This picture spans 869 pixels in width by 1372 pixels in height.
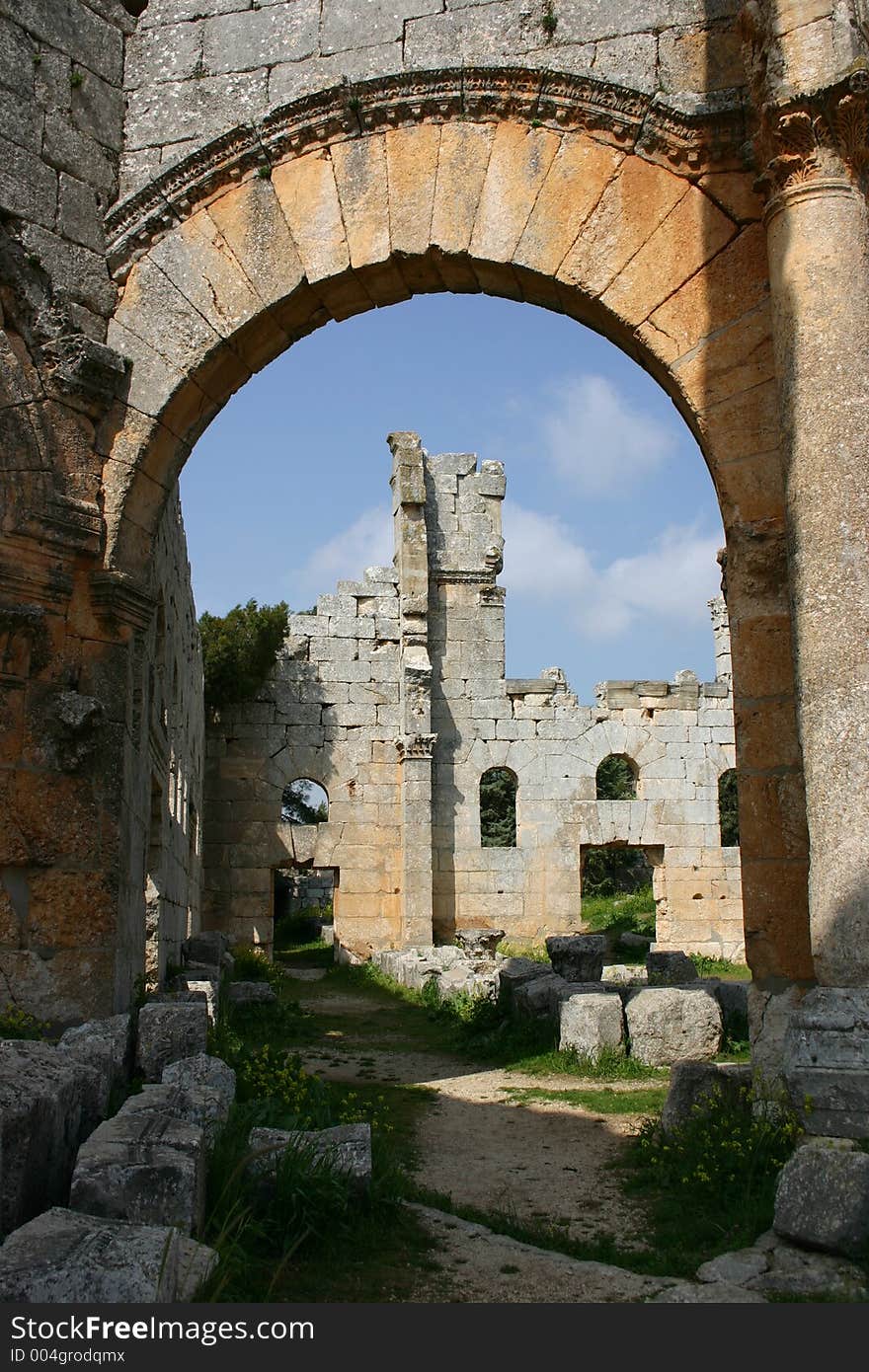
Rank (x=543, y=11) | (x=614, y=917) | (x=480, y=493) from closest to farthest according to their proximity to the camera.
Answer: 1. (x=543, y=11)
2. (x=480, y=493)
3. (x=614, y=917)

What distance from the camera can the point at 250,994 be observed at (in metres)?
12.0

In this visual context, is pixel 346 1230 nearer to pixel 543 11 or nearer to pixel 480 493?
pixel 543 11

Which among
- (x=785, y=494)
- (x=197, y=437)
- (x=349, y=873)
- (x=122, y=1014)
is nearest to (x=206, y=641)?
(x=349, y=873)

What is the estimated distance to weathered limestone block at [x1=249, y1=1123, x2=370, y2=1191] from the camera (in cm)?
423

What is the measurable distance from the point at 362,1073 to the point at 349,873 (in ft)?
31.4

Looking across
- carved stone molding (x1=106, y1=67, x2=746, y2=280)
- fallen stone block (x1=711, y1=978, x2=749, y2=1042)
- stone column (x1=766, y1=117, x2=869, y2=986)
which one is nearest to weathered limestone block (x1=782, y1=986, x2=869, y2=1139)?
stone column (x1=766, y1=117, x2=869, y2=986)

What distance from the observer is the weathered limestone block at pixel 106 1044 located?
16.9 ft

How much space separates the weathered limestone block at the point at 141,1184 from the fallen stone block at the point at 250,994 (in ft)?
26.9

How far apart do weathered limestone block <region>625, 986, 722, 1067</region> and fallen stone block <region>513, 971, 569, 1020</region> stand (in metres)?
1.06

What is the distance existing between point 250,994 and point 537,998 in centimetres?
336

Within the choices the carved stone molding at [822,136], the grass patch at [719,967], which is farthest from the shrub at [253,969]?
the carved stone molding at [822,136]

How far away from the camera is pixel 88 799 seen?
6.53 meters

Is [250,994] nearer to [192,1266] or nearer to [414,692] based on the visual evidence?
[414,692]

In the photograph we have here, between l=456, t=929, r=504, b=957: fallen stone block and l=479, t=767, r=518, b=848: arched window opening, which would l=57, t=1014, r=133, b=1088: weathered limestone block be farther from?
l=479, t=767, r=518, b=848: arched window opening
